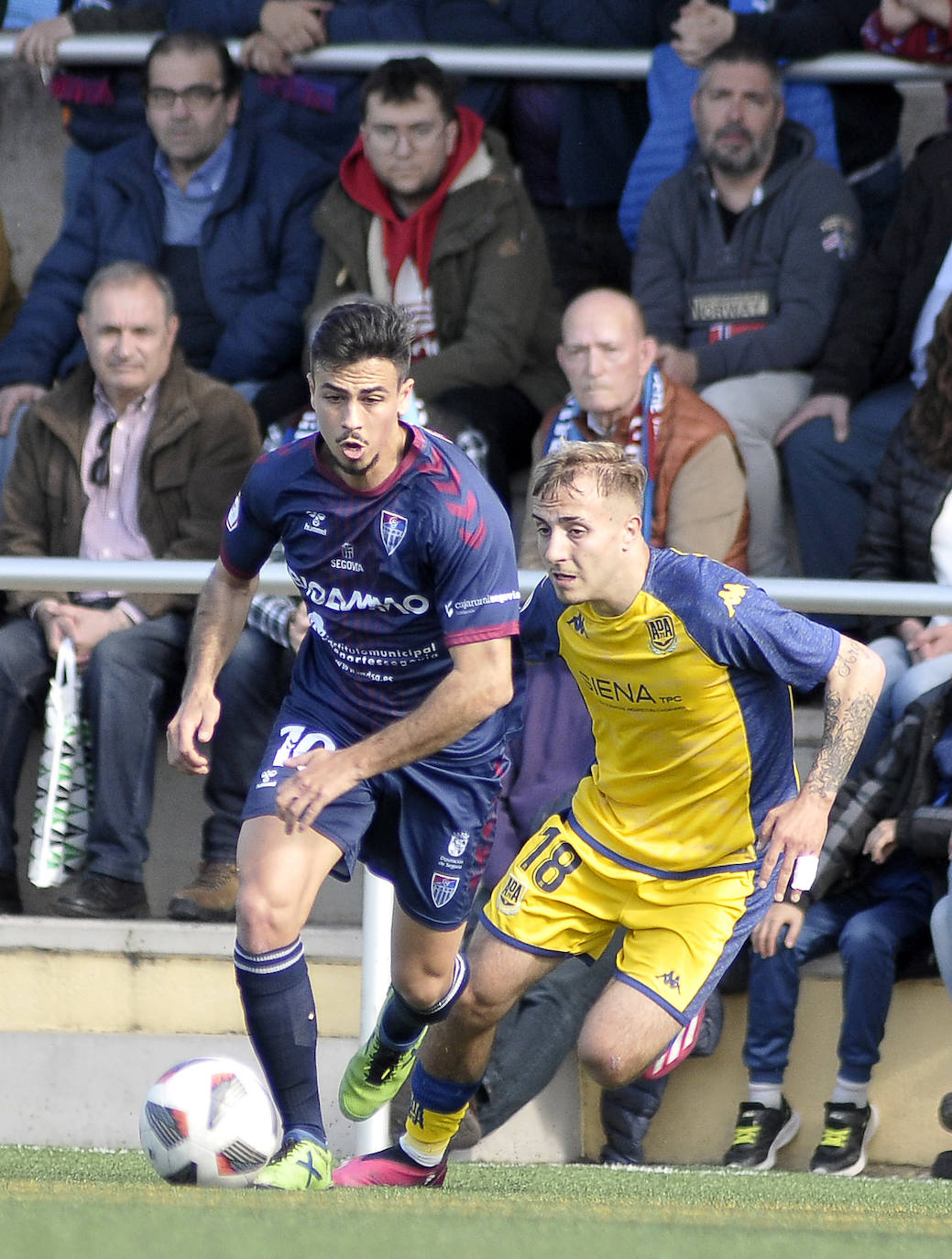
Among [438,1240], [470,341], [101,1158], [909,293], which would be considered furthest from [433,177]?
[438,1240]

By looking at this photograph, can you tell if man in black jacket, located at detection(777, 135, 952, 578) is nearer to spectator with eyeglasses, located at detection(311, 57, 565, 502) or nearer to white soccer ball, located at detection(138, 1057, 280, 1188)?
spectator with eyeglasses, located at detection(311, 57, 565, 502)

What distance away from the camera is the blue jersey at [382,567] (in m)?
3.80

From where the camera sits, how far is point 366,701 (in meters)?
4.06

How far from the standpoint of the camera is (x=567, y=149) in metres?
6.70

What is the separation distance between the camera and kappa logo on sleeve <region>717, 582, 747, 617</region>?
404 cm

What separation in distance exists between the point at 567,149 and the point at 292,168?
3.41ft

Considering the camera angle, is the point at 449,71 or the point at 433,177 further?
the point at 449,71

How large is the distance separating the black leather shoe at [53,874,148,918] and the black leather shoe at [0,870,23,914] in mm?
192

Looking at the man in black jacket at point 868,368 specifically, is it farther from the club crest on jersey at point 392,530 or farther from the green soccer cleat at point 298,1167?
the green soccer cleat at point 298,1167

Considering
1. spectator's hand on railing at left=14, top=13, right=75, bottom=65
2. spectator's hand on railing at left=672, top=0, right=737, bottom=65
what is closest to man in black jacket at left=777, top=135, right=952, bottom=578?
spectator's hand on railing at left=672, top=0, right=737, bottom=65

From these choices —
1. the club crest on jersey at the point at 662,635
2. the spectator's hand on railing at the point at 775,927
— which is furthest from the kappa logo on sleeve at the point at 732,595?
the spectator's hand on railing at the point at 775,927

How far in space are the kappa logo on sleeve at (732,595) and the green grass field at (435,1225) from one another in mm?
1295

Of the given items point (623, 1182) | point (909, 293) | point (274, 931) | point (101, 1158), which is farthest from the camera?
point (909, 293)

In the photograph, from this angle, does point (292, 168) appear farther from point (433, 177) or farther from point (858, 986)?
point (858, 986)
